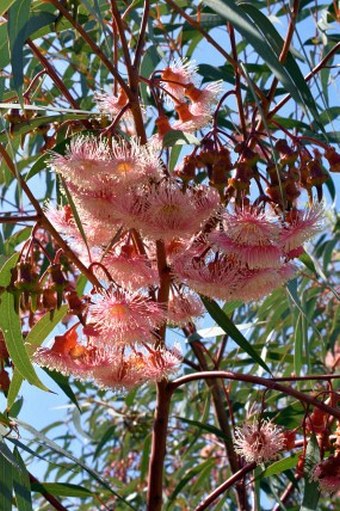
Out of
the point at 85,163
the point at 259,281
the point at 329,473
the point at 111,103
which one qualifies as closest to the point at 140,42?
the point at 111,103

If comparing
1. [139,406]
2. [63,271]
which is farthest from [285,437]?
[139,406]

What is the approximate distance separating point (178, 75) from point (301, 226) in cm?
36

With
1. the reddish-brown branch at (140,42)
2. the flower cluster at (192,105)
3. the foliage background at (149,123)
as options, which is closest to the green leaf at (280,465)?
the foliage background at (149,123)

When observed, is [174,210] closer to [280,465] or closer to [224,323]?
[224,323]

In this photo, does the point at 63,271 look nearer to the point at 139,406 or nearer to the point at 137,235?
the point at 137,235

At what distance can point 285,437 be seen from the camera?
54.2 inches

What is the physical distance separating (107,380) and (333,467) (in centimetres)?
33

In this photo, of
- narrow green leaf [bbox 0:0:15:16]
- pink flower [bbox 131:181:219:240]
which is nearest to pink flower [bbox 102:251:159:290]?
pink flower [bbox 131:181:219:240]

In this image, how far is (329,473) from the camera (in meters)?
1.28

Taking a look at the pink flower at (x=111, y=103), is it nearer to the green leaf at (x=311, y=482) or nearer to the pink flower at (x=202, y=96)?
the pink flower at (x=202, y=96)

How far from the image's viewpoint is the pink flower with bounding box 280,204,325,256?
109 centimetres

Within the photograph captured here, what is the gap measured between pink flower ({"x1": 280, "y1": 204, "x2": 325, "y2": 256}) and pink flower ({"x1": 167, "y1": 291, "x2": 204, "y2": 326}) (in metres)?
0.21

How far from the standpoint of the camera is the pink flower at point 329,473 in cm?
128

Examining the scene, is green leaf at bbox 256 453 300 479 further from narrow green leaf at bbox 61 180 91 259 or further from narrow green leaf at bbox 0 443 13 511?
narrow green leaf at bbox 61 180 91 259
